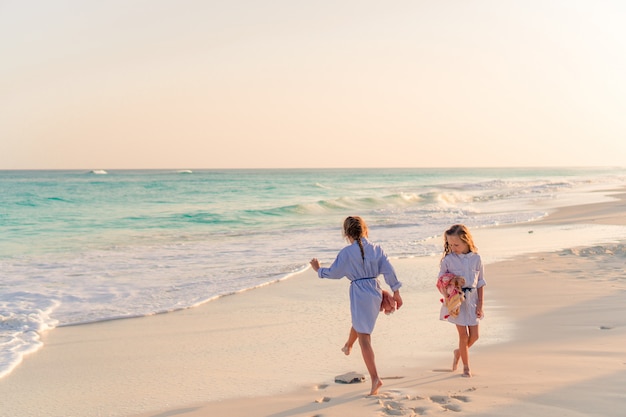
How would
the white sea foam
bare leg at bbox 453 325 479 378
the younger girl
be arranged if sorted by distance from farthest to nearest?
the white sea foam, the younger girl, bare leg at bbox 453 325 479 378

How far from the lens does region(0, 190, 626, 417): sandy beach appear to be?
4.69 meters

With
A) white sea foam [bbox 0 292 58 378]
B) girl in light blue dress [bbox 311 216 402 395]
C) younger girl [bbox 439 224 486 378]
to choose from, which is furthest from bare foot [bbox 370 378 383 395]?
white sea foam [bbox 0 292 58 378]

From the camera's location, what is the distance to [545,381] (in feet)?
16.1

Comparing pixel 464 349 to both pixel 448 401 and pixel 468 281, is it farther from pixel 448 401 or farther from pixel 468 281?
pixel 448 401

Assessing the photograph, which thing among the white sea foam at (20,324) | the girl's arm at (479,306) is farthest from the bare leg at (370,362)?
the white sea foam at (20,324)

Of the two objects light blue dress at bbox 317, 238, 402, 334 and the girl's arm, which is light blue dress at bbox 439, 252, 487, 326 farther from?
light blue dress at bbox 317, 238, 402, 334

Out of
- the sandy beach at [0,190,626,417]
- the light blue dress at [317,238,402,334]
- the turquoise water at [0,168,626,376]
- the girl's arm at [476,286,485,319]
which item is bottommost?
the turquoise water at [0,168,626,376]

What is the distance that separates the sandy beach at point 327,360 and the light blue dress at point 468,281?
0.44 meters

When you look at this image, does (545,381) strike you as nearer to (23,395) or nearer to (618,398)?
(618,398)

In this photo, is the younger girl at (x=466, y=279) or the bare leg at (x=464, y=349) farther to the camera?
the younger girl at (x=466, y=279)

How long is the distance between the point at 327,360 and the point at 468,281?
1466 millimetres

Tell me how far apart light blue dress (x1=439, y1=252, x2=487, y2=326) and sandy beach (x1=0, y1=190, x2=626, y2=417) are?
436 mm

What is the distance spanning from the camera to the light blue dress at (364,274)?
5109 millimetres

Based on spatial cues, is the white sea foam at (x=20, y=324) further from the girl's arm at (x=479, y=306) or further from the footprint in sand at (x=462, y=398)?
the girl's arm at (x=479, y=306)
